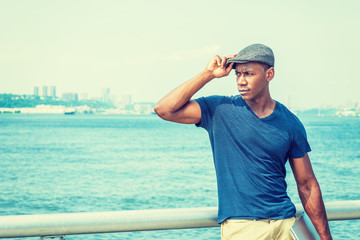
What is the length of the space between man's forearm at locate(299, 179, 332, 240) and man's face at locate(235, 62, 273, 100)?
589 mm

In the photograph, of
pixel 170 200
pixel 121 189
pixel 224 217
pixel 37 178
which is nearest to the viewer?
pixel 224 217

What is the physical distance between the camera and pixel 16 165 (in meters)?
50.9

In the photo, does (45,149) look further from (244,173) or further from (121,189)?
(244,173)

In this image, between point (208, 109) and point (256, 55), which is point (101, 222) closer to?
point (208, 109)

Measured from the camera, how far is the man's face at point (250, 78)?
2.60 metres

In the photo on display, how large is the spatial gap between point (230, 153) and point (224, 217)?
0.32m

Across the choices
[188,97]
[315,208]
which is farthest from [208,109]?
[315,208]

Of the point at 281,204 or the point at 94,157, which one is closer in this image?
the point at 281,204

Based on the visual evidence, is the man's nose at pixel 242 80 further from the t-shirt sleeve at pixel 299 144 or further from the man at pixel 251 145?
the t-shirt sleeve at pixel 299 144

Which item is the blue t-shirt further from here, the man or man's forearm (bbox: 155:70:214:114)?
man's forearm (bbox: 155:70:214:114)

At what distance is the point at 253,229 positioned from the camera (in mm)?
2498

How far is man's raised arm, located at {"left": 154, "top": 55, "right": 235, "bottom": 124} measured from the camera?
8.57 ft

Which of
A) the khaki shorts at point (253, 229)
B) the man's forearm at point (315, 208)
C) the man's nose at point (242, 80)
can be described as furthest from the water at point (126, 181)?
the man's nose at point (242, 80)

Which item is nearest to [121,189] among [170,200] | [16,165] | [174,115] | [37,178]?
[170,200]
